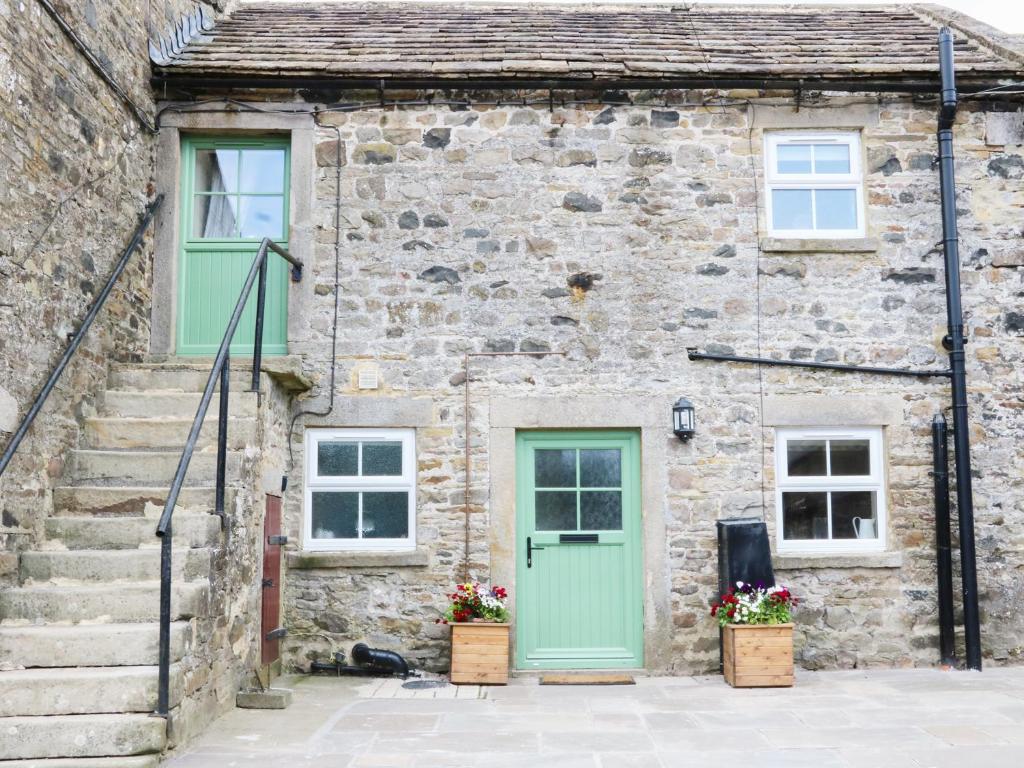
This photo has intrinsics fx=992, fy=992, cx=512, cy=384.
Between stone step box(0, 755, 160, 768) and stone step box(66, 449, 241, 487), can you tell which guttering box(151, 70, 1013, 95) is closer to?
stone step box(66, 449, 241, 487)

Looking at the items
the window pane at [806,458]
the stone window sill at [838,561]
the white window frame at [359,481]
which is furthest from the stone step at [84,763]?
the window pane at [806,458]

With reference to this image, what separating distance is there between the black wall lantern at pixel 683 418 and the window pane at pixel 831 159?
222 centimetres

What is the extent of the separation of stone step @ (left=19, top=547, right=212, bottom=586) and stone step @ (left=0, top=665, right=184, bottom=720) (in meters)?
0.80

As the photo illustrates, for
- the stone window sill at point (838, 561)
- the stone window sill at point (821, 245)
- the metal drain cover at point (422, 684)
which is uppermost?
the stone window sill at point (821, 245)

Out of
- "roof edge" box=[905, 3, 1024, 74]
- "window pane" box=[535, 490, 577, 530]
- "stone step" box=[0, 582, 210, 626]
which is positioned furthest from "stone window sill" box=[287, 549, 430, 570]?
"roof edge" box=[905, 3, 1024, 74]

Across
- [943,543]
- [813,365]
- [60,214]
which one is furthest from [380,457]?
[943,543]

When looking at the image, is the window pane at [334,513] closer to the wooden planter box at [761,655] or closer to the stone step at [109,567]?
the stone step at [109,567]

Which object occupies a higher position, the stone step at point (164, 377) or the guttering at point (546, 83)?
the guttering at point (546, 83)

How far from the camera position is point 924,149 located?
7.75 meters

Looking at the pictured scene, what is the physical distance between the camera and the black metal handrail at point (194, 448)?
4.72m

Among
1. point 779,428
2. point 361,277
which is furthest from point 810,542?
point 361,277

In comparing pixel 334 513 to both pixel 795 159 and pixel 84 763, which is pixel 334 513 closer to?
pixel 84 763

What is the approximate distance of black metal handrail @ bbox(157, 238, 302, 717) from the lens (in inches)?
186

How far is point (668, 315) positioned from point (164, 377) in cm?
373
